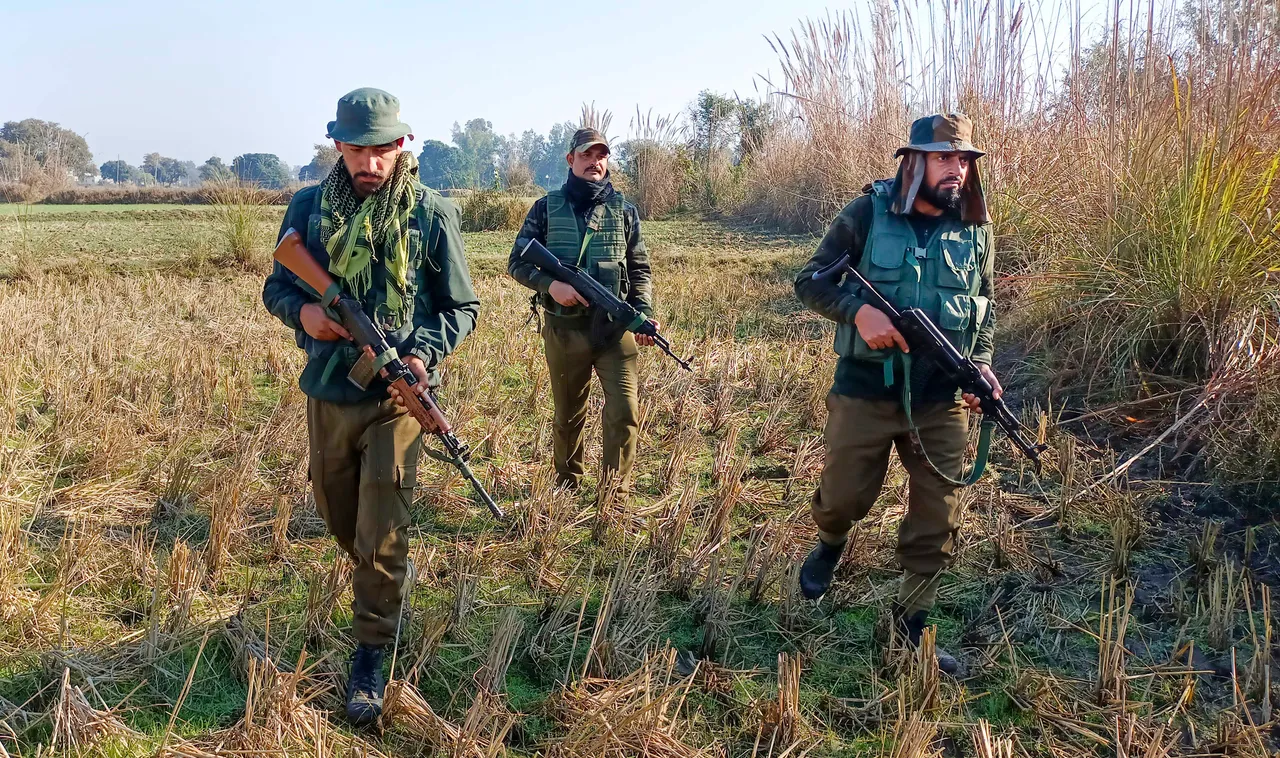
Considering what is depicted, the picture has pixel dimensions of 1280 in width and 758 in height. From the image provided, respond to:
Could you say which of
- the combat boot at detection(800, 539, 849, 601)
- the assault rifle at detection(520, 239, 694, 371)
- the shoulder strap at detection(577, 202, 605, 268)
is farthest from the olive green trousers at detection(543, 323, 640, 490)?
the combat boot at detection(800, 539, 849, 601)

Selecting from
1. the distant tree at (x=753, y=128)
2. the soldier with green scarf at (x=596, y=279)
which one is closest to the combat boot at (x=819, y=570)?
the soldier with green scarf at (x=596, y=279)

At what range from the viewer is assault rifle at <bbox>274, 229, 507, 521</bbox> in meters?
2.42

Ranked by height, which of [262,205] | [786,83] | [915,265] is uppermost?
[786,83]

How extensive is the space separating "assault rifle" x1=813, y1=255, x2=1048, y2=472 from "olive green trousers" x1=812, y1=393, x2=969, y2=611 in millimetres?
123

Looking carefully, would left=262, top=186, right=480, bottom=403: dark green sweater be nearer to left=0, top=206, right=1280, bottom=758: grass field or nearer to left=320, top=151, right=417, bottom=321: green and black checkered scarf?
left=320, top=151, right=417, bottom=321: green and black checkered scarf

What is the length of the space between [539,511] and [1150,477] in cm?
296

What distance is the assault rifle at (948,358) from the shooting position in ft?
8.71

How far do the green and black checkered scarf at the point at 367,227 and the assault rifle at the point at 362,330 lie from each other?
6 cm

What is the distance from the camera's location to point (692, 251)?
10.8 meters

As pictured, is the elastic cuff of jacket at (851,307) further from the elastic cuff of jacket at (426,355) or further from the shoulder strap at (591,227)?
the shoulder strap at (591,227)

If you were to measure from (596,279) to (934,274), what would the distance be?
1.66 metres

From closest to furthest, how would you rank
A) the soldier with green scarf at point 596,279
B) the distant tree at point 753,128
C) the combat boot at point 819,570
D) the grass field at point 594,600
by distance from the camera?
the grass field at point 594,600, the combat boot at point 819,570, the soldier with green scarf at point 596,279, the distant tree at point 753,128

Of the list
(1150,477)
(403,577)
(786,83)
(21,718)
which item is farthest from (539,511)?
(786,83)

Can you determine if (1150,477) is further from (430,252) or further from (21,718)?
(21,718)
